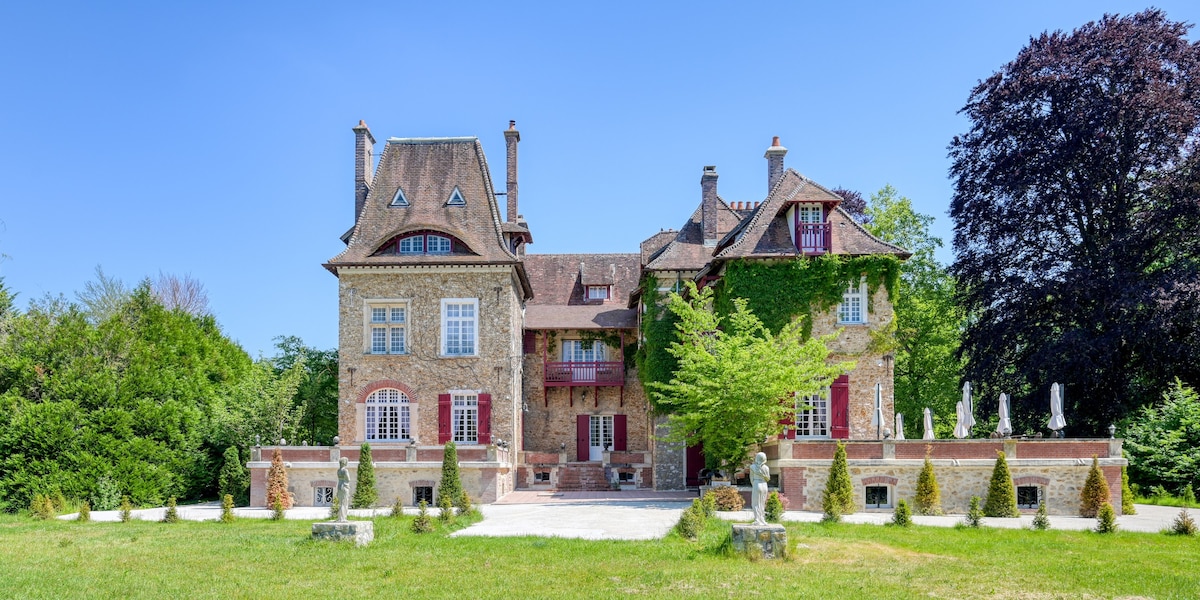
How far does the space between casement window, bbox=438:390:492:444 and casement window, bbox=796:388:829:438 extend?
936 cm

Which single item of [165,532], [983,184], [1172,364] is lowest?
[165,532]

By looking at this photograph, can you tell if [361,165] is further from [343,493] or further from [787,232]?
[343,493]

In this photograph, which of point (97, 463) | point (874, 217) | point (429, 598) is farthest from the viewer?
point (874, 217)

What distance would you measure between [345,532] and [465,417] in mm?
14377

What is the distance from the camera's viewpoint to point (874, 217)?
138 feet

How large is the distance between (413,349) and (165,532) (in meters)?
12.5

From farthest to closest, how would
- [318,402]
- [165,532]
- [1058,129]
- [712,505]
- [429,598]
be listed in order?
[318,402], [1058,129], [712,505], [165,532], [429,598]

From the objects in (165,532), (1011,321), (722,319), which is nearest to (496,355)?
(722,319)

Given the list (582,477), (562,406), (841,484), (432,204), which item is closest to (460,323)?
(432,204)

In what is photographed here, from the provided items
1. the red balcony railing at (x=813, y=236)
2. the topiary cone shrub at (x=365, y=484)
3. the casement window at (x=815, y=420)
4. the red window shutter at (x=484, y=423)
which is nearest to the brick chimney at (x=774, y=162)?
the red balcony railing at (x=813, y=236)

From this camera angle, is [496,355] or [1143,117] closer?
→ [1143,117]

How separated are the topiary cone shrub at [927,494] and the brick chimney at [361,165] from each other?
1954 cm

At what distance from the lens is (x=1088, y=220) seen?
30.4 metres

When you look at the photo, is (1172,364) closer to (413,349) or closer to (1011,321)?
(1011,321)
